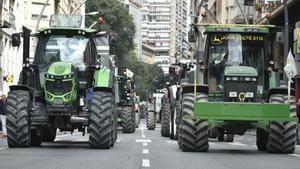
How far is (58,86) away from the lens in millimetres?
19656

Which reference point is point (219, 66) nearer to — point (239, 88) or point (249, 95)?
point (239, 88)

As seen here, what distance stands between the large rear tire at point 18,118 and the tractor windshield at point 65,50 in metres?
1.52

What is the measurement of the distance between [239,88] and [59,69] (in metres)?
4.50

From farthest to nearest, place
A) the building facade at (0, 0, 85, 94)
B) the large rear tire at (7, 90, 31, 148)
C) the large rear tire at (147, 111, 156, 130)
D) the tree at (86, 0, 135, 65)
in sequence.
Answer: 1. the tree at (86, 0, 135, 65)
2. the building facade at (0, 0, 85, 94)
3. the large rear tire at (147, 111, 156, 130)
4. the large rear tire at (7, 90, 31, 148)

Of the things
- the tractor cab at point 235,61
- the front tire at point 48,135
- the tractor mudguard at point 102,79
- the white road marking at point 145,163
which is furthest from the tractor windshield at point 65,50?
the white road marking at point 145,163

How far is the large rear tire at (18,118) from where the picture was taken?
19.4 metres

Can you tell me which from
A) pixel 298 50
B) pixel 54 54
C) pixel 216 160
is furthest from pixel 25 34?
pixel 298 50

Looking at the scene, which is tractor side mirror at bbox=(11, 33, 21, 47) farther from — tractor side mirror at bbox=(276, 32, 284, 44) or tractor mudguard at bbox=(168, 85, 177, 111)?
tractor mudguard at bbox=(168, 85, 177, 111)

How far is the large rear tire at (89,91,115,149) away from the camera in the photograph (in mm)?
19250

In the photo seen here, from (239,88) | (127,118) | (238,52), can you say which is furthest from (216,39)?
(127,118)

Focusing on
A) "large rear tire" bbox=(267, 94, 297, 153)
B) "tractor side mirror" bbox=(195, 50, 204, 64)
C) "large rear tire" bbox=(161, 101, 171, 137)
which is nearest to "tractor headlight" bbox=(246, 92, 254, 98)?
"large rear tire" bbox=(267, 94, 297, 153)

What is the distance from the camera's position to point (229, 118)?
18.5 meters

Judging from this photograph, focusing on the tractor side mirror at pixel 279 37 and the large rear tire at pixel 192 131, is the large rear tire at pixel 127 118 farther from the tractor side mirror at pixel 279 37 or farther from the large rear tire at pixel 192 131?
the tractor side mirror at pixel 279 37

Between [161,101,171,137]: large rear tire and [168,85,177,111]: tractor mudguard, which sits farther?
[161,101,171,137]: large rear tire
